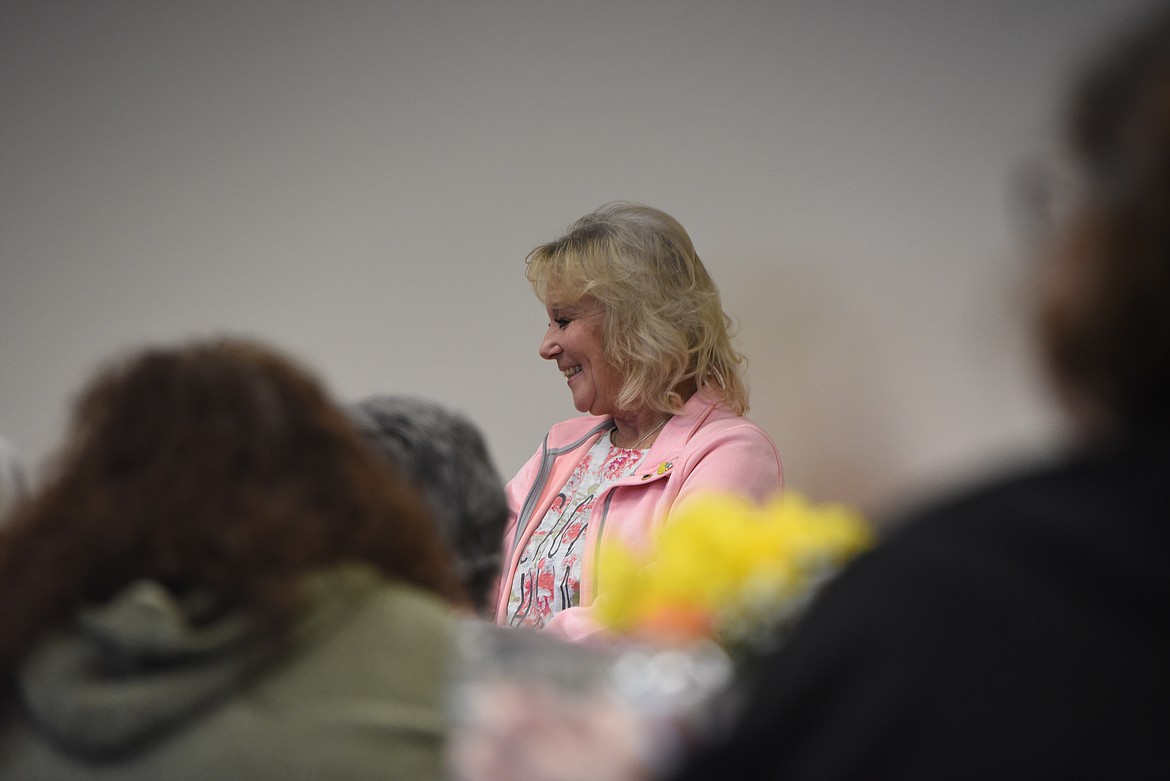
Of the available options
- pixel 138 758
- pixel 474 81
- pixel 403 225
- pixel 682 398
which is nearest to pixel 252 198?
pixel 403 225

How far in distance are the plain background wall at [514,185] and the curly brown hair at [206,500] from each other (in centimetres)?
158

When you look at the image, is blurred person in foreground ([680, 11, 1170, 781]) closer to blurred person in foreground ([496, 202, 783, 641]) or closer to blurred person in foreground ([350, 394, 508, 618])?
blurred person in foreground ([350, 394, 508, 618])

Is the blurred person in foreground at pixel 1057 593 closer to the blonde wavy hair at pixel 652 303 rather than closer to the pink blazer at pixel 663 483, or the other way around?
the pink blazer at pixel 663 483

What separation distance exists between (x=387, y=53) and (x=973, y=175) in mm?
1676

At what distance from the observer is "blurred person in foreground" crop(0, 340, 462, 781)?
103cm

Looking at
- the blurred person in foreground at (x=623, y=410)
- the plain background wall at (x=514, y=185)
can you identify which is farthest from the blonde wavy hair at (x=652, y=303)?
the plain background wall at (x=514, y=185)

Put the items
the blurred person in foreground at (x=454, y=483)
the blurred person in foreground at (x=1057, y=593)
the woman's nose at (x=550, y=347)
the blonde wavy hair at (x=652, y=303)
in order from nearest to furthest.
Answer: the blurred person in foreground at (x=1057, y=593), the blurred person in foreground at (x=454, y=483), the blonde wavy hair at (x=652, y=303), the woman's nose at (x=550, y=347)

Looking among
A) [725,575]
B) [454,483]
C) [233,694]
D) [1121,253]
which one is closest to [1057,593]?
[1121,253]

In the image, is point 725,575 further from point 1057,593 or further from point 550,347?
point 550,347

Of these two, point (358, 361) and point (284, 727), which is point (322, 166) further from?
point (284, 727)

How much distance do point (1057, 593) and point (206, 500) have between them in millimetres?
739

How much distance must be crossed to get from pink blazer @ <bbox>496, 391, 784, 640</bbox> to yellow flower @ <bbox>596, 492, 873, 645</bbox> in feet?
3.30

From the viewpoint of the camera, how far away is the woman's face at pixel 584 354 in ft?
8.74

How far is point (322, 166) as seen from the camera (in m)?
3.45
